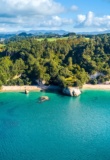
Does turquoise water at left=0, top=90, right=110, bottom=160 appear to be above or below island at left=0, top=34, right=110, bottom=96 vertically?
below

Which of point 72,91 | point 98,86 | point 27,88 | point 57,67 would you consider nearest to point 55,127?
point 72,91

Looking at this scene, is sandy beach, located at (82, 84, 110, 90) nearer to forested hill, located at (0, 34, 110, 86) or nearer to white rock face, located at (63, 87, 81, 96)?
forested hill, located at (0, 34, 110, 86)

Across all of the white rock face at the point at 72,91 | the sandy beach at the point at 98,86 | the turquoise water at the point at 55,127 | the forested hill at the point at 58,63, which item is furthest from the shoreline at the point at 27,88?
the sandy beach at the point at 98,86

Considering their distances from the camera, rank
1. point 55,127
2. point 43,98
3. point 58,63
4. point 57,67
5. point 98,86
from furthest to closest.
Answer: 1. point 58,63
2. point 57,67
3. point 98,86
4. point 43,98
5. point 55,127

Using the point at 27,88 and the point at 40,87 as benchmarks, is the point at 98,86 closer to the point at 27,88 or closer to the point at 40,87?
the point at 40,87

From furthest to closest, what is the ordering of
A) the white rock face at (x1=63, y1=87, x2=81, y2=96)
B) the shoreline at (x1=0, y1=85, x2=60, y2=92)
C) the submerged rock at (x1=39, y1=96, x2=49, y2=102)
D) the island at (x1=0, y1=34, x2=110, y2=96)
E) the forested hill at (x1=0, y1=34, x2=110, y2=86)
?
1. the forested hill at (x1=0, y1=34, x2=110, y2=86)
2. the island at (x1=0, y1=34, x2=110, y2=96)
3. the shoreline at (x1=0, y1=85, x2=60, y2=92)
4. the white rock face at (x1=63, y1=87, x2=81, y2=96)
5. the submerged rock at (x1=39, y1=96, x2=49, y2=102)

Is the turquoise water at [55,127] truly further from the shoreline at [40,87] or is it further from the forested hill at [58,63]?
the forested hill at [58,63]

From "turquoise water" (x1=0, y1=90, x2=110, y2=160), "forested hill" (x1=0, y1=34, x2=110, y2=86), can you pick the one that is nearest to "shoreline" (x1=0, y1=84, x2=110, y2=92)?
"forested hill" (x1=0, y1=34, x2=110, y2=86)
